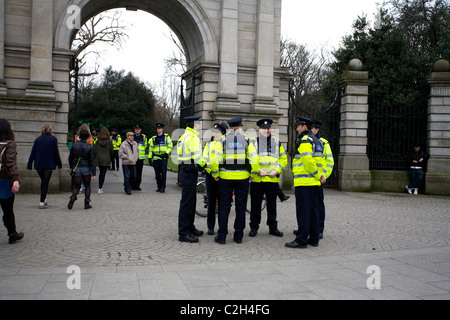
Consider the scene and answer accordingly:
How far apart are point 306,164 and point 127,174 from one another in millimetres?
Result: 7529

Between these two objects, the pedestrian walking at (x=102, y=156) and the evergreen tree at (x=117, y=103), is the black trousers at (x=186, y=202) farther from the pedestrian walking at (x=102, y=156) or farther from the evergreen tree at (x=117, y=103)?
the evergreen tree at (x=117, y=103)

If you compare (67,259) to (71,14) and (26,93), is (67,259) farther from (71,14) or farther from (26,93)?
(71,14)

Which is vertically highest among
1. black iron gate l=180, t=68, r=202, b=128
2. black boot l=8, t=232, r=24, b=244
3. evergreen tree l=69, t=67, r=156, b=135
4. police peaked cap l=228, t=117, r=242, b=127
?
evergreen tree l=69, t=67, r=156, b=135

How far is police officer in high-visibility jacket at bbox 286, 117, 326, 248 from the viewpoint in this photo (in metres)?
6.66

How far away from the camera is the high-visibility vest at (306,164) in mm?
6645

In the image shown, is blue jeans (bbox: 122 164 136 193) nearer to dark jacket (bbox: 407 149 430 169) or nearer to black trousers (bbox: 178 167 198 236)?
black trousers (bbox: 178 167 198 236)

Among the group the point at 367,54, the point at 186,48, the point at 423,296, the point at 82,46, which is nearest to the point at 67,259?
the point at 423,296

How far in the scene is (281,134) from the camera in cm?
1495

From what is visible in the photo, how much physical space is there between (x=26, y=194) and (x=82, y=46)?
17865 mm

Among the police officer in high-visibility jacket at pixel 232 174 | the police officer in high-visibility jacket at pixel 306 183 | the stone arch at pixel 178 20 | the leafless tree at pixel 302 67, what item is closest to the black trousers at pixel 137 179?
the stone arch at pixel 178 20

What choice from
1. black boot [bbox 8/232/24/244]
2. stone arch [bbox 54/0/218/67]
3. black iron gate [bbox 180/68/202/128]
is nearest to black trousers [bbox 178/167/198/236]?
black boot [bbox 8/232/24/244]

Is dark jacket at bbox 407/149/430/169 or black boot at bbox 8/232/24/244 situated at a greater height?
dark jacket at bbox 407/149/430/169

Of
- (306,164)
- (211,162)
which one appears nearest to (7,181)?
(211,162)
